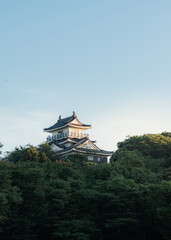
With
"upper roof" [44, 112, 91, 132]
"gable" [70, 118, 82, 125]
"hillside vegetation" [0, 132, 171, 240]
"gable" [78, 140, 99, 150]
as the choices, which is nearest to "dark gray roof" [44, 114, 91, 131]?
"upper roof" [44, 112, 91, 132]

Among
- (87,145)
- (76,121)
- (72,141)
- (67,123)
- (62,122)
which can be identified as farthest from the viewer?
(62,122)

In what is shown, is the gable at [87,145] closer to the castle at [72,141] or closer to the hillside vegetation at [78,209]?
the castle at [72,141]

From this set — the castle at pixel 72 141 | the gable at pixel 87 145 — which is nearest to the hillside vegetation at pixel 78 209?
the castle at pixel 72 141

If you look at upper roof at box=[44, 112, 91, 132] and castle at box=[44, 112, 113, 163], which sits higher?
upper roof at box=[44, 112, 91, 132]

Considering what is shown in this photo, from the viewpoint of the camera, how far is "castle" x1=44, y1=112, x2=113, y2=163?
52594mm

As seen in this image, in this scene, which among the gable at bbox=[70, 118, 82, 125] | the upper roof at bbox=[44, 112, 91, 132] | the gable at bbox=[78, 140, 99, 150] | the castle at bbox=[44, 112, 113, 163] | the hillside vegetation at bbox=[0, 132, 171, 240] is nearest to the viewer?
the hillside vegetation at bbox=[0, 132, 171, 240]

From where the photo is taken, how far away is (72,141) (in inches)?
2243

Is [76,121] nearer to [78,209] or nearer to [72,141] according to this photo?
[72,141]

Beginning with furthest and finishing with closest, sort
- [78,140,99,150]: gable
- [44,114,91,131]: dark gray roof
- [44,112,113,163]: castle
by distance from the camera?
[44,114,91,131]: dark gray roof
[78,140,99,150]: gable
[44,112,113,163]: castle

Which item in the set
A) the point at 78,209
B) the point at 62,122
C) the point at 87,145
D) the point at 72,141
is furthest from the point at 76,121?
the point at 78,209

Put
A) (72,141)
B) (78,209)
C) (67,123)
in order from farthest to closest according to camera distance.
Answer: (67,123), (72,141), (78,209)

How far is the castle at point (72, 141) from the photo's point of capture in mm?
52594

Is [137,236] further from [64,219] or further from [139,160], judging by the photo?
[139,160]

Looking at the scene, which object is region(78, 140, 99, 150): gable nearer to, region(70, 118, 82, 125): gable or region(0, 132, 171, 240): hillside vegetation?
region(70, 118, 82, 125): gable
